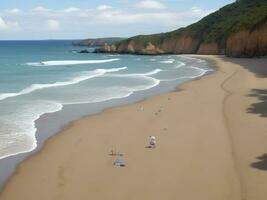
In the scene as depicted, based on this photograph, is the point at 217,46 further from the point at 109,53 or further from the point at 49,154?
the point at 49,154

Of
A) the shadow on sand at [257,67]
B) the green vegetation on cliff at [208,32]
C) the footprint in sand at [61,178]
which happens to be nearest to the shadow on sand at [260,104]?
the footprint in sand at [61,178]

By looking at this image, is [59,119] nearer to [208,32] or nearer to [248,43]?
[248,43]

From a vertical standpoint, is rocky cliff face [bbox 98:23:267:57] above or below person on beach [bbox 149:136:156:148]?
below

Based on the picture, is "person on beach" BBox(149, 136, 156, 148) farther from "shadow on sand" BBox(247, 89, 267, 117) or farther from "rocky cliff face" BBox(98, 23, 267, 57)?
"rocky cliff face" BBox(98, 23, 267, 57)

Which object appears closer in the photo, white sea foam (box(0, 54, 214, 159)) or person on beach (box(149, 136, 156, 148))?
person on beach (box(149, 136, 156, 148))

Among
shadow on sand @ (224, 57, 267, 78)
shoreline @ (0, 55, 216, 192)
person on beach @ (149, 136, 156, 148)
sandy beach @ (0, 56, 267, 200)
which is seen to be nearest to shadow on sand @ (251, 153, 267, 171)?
sandy beach @ (0, 56, 267, 200)

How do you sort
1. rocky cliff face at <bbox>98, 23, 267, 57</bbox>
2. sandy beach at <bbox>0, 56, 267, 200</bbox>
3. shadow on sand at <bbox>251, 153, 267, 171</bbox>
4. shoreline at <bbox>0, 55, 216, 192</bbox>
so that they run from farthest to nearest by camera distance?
1. rocky cliff face at <bbox>98, 23, 267, 57</bbox>
2. shoreline at <bbox>0, 55, 216, 192</bbox>
3. shadow on sand at <bbox>251, 153, 267, 171</bbox>
4. sandy beach at <bbox>0, 56, 267, 200</bbox>

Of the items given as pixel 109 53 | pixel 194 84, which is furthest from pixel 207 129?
pixel 109 53
